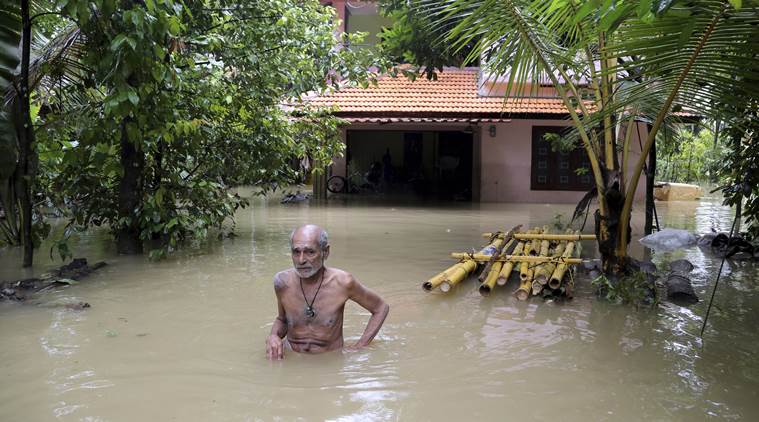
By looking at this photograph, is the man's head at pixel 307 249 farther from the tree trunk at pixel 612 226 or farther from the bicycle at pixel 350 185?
the bicycle at pixel 350 185

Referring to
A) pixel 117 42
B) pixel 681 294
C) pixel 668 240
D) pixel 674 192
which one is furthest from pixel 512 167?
pixel 117 42

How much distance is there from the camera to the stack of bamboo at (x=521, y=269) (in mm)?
5992

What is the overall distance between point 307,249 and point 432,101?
40.9ft

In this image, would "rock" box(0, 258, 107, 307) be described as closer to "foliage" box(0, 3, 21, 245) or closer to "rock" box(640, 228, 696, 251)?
"foliage" box(0, 3, 21, 245)

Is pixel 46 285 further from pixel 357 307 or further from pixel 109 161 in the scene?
pixel 357 307

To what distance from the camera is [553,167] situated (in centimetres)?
1659

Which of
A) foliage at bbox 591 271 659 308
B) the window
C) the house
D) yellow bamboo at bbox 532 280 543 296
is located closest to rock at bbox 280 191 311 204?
the house

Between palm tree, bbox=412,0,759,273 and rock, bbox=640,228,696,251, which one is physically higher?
palm tree, bbox=412,0,759,273

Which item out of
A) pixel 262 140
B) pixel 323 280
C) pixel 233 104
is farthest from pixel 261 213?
pixel 323 280

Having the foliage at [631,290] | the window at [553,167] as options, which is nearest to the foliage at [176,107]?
the foliage at [631,290]

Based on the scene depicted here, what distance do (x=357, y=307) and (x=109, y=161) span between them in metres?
3.20

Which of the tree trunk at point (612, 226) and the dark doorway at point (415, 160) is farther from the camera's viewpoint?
the dark doorway at point (415, 160)

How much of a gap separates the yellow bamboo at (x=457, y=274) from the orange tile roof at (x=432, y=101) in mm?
8371

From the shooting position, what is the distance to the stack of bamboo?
5.99 meters
